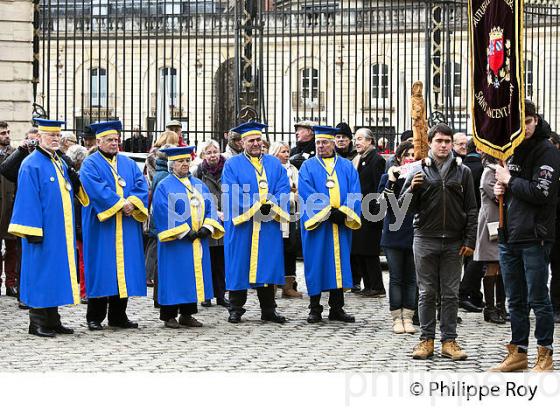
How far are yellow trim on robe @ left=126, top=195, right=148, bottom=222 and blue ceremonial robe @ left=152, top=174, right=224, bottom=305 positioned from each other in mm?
115

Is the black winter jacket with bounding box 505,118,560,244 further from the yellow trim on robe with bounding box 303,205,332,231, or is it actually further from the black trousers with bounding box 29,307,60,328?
the black trousers with bounding box 29,307,60,328

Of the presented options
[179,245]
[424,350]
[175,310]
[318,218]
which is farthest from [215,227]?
[424,350]

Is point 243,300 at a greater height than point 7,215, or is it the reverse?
point 7,215

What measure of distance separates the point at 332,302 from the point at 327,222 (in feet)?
2.71

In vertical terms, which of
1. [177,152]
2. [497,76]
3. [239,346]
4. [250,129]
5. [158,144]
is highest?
[497,76]

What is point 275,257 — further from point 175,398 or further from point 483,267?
point 175,398

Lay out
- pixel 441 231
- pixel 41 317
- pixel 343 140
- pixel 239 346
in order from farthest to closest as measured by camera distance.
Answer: pixel 343 140, pixel 41 317, pixel 239 346, pixel 441 231

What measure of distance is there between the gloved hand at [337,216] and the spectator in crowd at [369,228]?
66.4 inches

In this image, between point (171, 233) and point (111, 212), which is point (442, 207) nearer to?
point (171, 233)

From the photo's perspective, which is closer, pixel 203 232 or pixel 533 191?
pixel 533 191

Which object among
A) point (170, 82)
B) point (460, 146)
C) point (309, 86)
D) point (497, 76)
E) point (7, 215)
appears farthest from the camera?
point (309, 86)

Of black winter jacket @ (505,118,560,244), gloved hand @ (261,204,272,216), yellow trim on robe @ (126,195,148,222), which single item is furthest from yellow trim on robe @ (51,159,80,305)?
black winter jacket @ (505,118,560,244)

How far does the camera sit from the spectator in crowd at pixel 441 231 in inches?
412

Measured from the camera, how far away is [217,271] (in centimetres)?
1437
